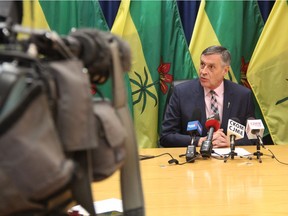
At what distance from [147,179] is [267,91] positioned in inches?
88.6

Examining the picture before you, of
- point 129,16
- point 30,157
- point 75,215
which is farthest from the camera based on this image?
point 129,16

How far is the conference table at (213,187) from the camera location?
1.63 metres

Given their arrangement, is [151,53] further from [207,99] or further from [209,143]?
[209,143]

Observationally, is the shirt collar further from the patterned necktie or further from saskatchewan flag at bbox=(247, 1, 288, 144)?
saskatchewan flag at bbox=(247, 1, 288, 144)

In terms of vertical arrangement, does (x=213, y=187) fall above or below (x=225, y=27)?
below

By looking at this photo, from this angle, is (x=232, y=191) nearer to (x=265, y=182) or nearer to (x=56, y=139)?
Answer: (x=265, y=182)

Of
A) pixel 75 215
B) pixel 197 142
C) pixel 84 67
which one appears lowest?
pixel 197 142

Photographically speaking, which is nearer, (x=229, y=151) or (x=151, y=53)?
(x=229, y=151)

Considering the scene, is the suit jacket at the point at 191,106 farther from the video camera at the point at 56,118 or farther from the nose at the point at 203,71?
the video camera at the point at 56,118

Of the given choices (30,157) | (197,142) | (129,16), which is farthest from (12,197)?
(129,16)

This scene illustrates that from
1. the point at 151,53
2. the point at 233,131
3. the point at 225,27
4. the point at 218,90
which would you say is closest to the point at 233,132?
the point at 233,131

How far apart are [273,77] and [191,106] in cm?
109

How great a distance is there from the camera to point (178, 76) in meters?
4.01

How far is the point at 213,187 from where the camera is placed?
6.25 ft
